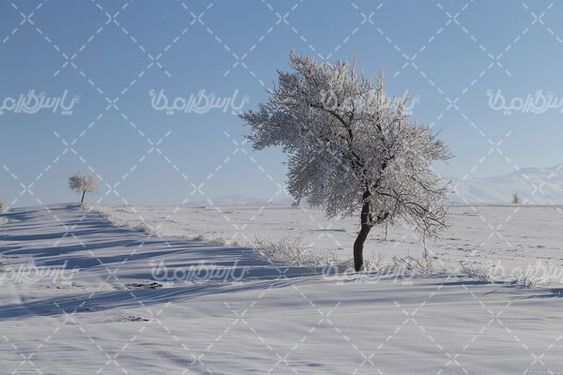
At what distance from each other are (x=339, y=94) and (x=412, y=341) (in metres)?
9.70

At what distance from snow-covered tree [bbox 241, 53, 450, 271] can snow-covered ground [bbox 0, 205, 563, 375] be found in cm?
250

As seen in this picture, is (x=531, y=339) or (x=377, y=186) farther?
(x=377, y=186)

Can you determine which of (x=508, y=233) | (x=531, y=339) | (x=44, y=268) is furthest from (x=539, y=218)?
(x=531, y=339)

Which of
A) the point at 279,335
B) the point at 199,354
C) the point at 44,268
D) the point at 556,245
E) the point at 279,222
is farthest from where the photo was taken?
the point at 279,222

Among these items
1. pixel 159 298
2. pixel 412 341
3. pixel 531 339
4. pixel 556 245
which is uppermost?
pixel 159 298

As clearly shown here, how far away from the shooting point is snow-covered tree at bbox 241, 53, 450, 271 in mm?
14734

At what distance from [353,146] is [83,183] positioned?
71529mm

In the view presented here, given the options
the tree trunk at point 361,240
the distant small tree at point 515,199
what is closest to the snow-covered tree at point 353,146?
the tree trunk at point 361,240

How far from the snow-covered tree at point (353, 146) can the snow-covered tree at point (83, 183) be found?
2748 inches

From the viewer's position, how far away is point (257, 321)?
8133mm

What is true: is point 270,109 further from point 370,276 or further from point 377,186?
point 370,276

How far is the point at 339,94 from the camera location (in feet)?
49.6

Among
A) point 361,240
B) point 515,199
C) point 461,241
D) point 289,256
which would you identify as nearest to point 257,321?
point 361,240

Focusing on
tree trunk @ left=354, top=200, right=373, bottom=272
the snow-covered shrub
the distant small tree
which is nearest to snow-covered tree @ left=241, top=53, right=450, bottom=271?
tree trunk @ left=354, top=200, right=373, bottom=272
